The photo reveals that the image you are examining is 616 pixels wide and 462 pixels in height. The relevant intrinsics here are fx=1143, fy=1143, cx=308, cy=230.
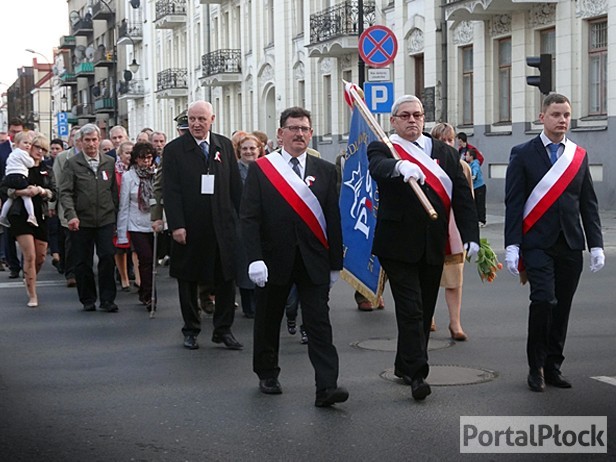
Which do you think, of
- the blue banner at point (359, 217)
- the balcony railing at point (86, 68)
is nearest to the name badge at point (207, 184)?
the blue banner at point (359, 217)

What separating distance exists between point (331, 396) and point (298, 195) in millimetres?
1288

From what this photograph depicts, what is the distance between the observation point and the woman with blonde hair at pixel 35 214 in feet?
40.1

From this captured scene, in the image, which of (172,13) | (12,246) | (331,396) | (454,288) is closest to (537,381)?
(331,396)

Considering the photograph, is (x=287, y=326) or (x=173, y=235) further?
(x=287, y=326)

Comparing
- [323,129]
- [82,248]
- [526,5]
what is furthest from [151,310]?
[323,129]

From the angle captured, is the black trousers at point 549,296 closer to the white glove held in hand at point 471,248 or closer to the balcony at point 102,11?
the white glove held in hand at point 471,248

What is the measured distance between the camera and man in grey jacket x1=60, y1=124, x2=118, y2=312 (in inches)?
465

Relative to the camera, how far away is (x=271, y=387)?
24.4ft

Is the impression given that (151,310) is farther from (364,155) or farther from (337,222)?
(337,222)

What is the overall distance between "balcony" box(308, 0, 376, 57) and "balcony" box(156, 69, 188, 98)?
2093 cm

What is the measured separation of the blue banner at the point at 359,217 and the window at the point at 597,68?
1576 centimetres

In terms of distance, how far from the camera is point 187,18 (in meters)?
57.9

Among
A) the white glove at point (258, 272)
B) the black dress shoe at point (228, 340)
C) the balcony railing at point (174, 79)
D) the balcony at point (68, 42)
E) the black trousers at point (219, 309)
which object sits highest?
the balcony at point (68, 42)

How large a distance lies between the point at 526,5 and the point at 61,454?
893 inches
